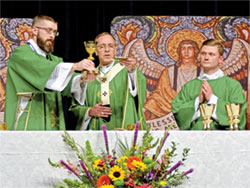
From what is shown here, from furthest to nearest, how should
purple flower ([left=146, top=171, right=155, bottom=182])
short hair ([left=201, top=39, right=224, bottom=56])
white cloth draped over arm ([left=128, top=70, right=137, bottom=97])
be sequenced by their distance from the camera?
short hair ([left=201, top=39, right=224, bottom=56]), white cloth draped over arm ([left=128, top=70, right=137, bottom=97]), purple flower ([left=146, top=171, right=155, bottom=182])

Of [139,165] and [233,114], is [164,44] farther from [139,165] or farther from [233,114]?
[139,165]

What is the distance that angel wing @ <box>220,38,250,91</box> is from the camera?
575 centimetres

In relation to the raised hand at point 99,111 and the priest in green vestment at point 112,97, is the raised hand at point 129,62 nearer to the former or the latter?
the priest in green vestment at point 112,97

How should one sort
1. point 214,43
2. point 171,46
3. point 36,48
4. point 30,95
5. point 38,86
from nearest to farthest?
point 38,86
point 30,95
point 36,48
point 214,43
point 171,46

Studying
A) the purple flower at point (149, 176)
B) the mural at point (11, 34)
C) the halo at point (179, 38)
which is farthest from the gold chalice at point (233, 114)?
the mural at point (11, 34)

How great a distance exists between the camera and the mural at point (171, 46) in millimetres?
5824

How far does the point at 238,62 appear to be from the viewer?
5805 millimetres

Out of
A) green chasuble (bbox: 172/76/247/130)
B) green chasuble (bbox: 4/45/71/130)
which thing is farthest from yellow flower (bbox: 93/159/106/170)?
green chasuble (bbox: 172/76/247/130)

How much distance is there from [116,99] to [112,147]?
64.0 inches

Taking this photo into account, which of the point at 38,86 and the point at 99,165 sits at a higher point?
the point at 38,86

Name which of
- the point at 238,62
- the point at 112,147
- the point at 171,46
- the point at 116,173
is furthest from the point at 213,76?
the point at 116,173

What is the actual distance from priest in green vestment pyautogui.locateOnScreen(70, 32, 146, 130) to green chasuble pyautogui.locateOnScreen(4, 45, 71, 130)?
320 mm

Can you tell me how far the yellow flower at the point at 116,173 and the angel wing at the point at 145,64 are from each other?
9.79 feet

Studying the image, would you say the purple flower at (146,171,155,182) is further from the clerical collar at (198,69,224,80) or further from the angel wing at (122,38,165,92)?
the angel wing at (122,38,165,92)
